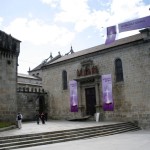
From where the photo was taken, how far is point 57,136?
54.2ft

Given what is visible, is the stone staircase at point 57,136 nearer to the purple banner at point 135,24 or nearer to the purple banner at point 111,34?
the purple banner at point 111,34

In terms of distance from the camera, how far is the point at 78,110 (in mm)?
30172

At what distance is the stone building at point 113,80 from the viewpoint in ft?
81.7

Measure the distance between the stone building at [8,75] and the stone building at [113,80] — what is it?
10.2 metres

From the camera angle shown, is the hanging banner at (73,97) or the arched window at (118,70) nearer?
the arched window at (118,70)

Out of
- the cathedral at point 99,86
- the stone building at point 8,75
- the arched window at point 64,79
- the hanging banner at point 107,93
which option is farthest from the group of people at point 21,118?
the hanging banner at point 107,93

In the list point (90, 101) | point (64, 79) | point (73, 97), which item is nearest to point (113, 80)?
point (90, 101)

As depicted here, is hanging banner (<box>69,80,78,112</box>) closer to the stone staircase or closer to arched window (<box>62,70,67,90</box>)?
arched window (<box>62,70,67,90</box>)

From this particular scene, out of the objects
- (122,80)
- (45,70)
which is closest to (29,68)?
(45,70)

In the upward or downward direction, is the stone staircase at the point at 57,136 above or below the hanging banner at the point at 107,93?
below

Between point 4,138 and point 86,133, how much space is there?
251 inches

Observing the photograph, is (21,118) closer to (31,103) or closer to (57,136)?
(57,136)

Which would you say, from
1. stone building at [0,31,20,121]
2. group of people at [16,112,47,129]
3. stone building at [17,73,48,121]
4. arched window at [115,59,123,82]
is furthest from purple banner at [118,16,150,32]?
stone building at [17,73,48,121]

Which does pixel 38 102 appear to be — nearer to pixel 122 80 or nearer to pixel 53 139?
pixel 122 80
